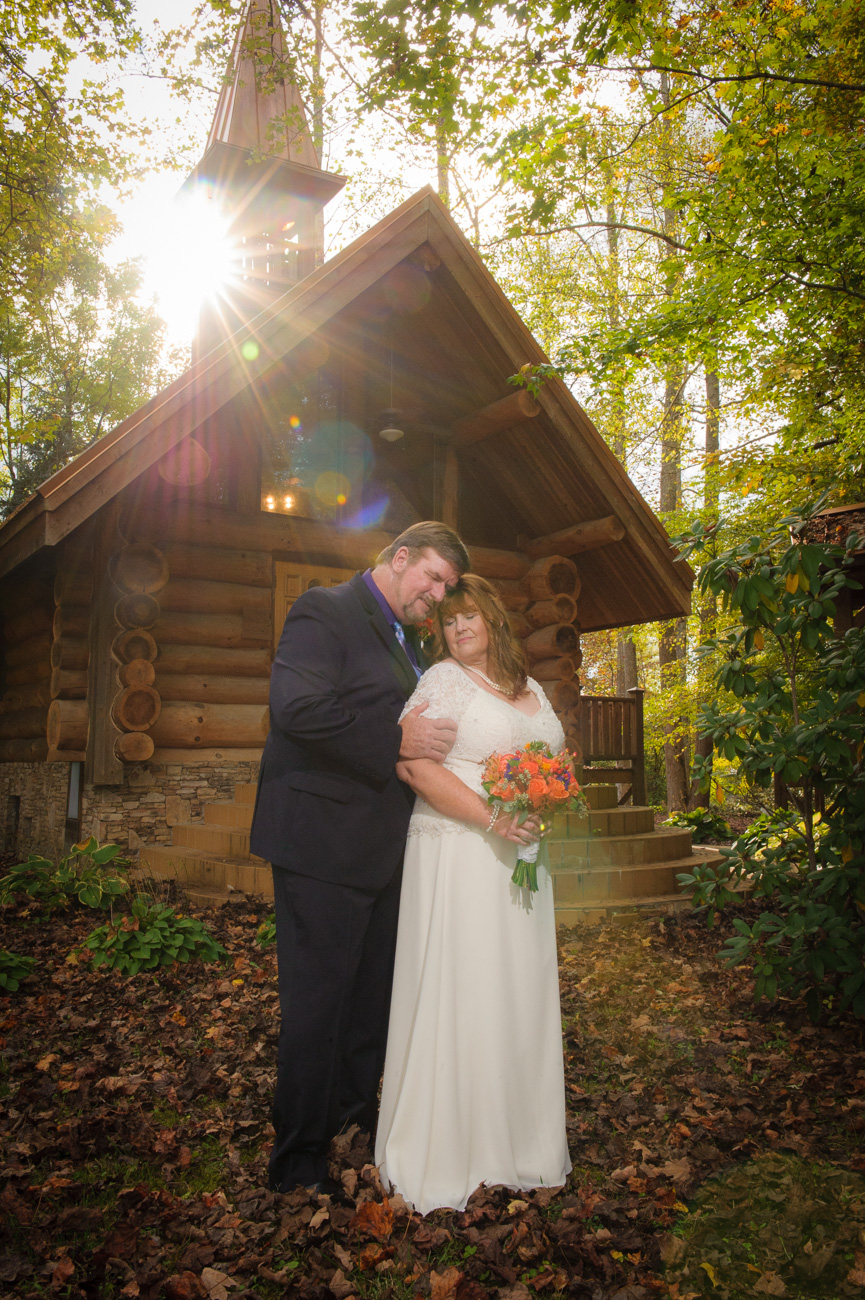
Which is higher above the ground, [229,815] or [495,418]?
[495,418]

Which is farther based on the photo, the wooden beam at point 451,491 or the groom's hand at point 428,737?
the wooden beam at point 451,491

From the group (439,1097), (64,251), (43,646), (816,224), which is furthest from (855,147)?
(64,251)

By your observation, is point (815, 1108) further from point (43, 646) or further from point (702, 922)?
point (43, 646)

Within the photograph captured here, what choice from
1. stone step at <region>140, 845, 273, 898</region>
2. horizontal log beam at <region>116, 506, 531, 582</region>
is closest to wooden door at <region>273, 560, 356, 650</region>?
horizontal log beam at <region>116, 506, 531, 582</region>

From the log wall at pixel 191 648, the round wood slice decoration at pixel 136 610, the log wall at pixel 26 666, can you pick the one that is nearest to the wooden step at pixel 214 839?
the log wall at pixel 191 648

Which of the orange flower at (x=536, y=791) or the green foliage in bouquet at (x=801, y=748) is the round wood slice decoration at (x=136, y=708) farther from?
the orange flower at (x=536, y=791)

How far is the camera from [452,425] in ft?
32.5

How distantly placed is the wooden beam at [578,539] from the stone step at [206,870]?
508 cm

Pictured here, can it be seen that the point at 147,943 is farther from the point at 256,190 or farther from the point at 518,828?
the point at 256,190

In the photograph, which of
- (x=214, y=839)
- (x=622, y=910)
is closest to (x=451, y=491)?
(x=214, y=839)

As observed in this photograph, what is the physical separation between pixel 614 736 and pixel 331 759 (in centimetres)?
987

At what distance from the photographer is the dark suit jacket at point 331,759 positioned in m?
3.20

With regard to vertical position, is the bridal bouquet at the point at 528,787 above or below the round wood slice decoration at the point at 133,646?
below

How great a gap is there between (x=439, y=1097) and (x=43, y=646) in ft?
29.2
